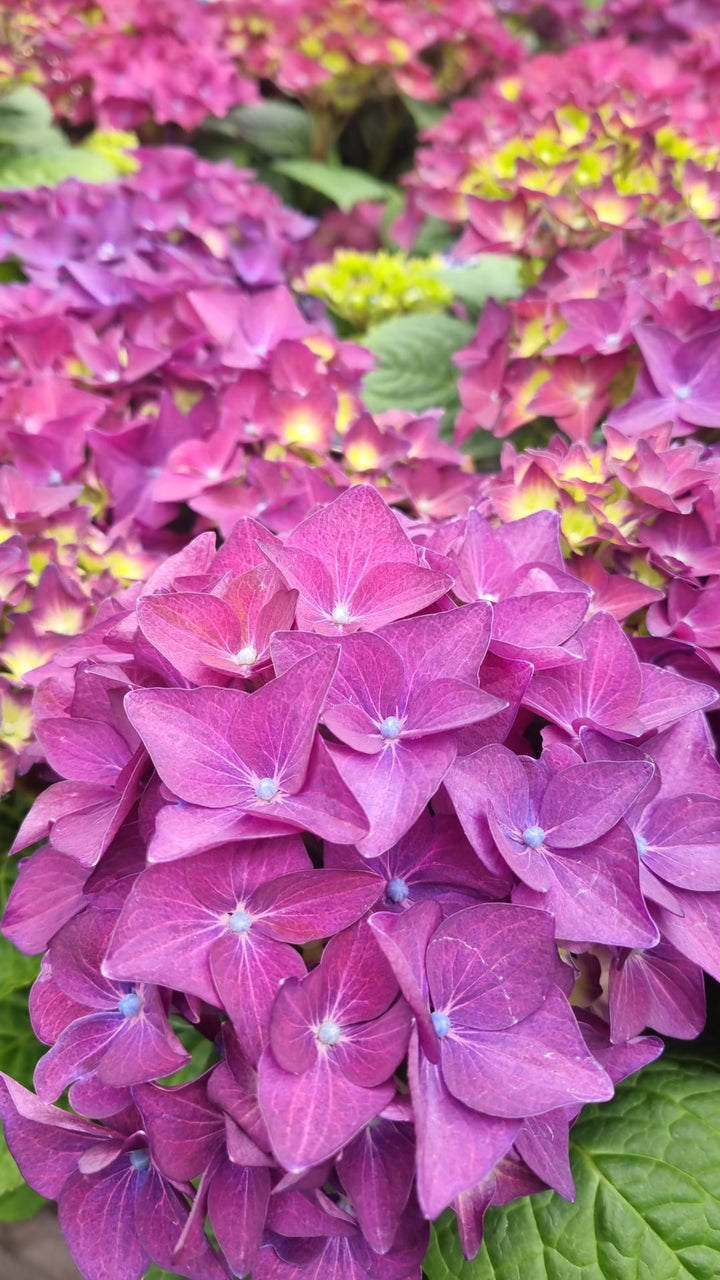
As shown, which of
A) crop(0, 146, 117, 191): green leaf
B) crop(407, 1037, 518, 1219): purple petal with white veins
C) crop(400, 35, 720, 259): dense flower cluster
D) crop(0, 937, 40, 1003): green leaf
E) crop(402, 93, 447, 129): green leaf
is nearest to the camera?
crop(407, 1037, 518, 1219): purple petal with white veins

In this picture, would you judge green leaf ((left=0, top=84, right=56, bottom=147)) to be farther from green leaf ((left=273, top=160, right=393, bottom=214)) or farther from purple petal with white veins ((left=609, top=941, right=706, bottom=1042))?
purple petal with white veins ((left=609, top=941, right=706, bottom=1042))

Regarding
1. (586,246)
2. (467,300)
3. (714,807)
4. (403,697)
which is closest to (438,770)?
(403,697)

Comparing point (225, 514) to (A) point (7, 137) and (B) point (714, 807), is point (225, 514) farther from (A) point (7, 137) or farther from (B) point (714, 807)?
(A) point (7, 137)

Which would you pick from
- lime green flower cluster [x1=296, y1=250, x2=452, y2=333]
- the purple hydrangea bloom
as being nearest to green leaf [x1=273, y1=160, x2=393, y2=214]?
lime green flower cluster [x1=296, y1=250, x2=452, y2=333]

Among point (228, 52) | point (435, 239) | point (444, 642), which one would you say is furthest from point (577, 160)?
point (228, 52)

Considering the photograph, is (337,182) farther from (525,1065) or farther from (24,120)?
(525,1065)

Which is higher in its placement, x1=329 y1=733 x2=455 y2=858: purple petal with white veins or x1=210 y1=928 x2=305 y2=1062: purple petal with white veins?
x1=329 y1=733 x2=455 y2=858: purple petal with white veins

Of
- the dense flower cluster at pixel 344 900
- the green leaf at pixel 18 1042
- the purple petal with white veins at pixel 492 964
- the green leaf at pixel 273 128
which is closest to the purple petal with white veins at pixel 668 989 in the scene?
the dense flower cluster at pixel 344 900
